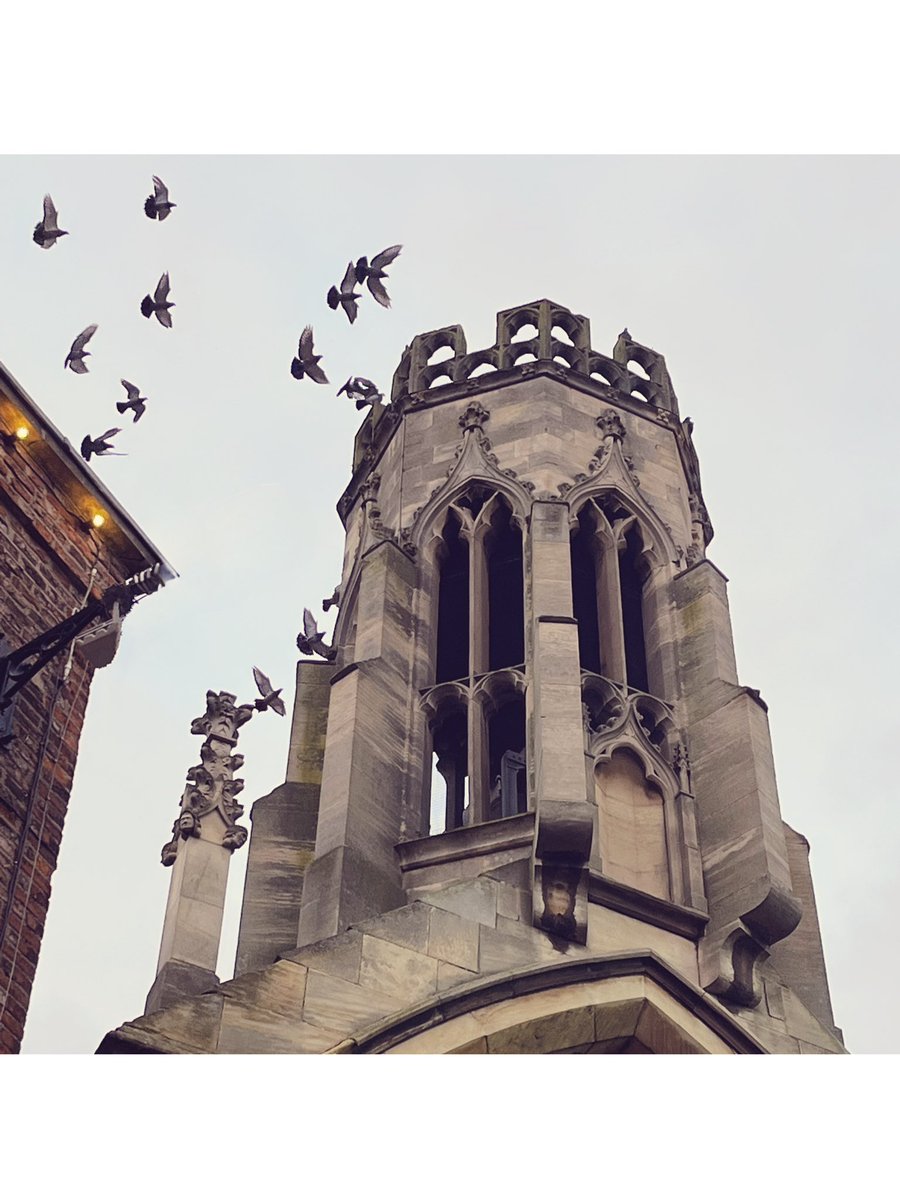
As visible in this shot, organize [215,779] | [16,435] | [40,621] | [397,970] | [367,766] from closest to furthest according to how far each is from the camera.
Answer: [397,970]
[40,621]
[16,435]
[215,779]
[367,766]

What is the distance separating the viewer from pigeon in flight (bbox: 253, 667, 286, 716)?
1905 centimetres

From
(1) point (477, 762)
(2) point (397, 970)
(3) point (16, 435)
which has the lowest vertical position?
(2) point (397, 970)

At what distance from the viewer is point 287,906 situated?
752 inches

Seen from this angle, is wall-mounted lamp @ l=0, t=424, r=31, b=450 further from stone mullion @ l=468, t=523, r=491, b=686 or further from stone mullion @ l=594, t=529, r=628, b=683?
stone mullion @ l=594, t=529, r=628, b=683

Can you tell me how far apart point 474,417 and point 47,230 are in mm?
6610

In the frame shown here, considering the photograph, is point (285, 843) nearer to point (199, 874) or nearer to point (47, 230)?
point (199, 874)

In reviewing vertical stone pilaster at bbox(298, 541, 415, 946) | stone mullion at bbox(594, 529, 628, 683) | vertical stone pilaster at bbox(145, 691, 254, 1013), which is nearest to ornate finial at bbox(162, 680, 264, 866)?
vertical stone pilaster at bbox(145, 691, 254, 1013)

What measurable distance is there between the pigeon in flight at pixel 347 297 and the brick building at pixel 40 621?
376 centimetres

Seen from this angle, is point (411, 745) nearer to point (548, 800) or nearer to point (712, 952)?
point (548, 800)

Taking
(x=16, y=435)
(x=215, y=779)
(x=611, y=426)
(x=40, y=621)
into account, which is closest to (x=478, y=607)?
(x=611, y=426)

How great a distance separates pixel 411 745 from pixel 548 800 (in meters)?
2.28

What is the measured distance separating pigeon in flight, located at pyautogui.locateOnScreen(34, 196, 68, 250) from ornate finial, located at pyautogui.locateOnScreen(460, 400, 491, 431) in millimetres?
6218

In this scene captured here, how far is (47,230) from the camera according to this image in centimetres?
1720

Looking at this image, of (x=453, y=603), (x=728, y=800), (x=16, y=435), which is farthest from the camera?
(x=453, y=603)
